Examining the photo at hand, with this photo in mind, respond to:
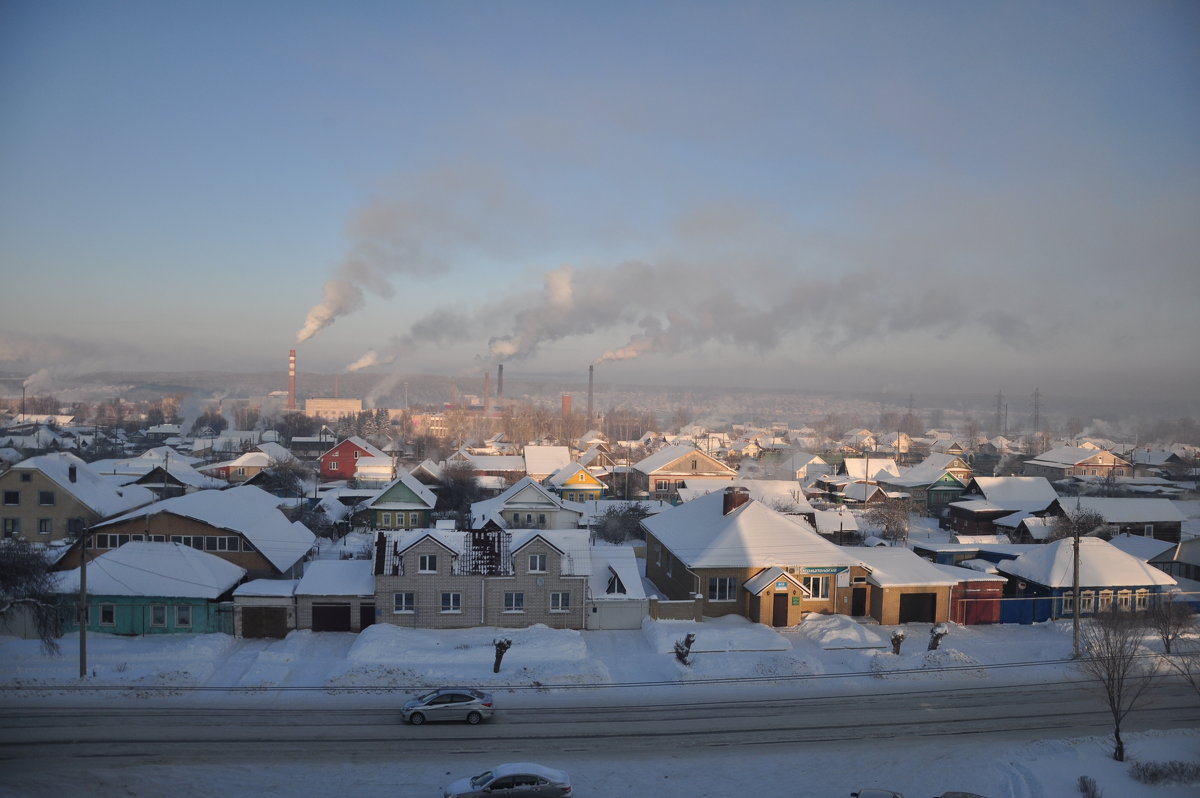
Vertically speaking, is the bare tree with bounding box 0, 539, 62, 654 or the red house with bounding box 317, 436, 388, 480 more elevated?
the bare tree with bounding box 0, 539, 62, 654

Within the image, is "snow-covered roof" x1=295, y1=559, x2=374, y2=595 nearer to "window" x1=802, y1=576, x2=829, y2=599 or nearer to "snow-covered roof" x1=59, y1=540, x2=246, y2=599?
"snow-covered roof" x1=59, y1=540, x2=246, y2=599

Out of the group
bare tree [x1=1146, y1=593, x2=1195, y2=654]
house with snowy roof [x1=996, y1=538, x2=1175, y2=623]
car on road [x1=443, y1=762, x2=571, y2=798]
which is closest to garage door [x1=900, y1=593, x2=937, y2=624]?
house with snowy roof [x1=996, y1=538, x2=1175, y2=623]

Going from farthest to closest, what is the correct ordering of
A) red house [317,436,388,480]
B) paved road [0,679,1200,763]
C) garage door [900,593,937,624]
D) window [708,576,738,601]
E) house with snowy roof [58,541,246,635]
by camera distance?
red house [317,436,388,480], window [708,576,738,601], garage door [900,593,937,624], house with snowy roof [58,541,246,635], paved road [0,679,1200,763]

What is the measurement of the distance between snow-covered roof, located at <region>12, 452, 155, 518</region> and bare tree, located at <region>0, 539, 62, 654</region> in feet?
63.5

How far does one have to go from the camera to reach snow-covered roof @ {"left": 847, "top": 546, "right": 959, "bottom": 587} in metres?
25.2

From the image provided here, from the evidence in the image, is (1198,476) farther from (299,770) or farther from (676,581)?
(299,770)

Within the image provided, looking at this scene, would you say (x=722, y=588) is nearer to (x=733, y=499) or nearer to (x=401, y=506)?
(x=733, y=499)

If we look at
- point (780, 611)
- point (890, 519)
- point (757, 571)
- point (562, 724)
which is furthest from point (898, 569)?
point (890, 519)

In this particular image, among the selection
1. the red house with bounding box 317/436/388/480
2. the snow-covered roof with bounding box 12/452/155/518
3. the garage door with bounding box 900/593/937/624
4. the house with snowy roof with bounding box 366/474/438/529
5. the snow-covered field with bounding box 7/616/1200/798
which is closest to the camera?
the snow-covered field with bounding box 7/616/1200/798

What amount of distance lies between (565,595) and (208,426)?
4896 inches

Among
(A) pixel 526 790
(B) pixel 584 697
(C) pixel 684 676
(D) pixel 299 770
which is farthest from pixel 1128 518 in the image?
(D) pixel 299 770

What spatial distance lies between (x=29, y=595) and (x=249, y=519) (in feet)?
35.1

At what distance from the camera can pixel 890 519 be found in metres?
41.9

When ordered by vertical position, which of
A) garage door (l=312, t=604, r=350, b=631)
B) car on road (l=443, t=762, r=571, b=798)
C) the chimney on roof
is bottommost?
garage door (l=312, t=604, r=350, b=631)
